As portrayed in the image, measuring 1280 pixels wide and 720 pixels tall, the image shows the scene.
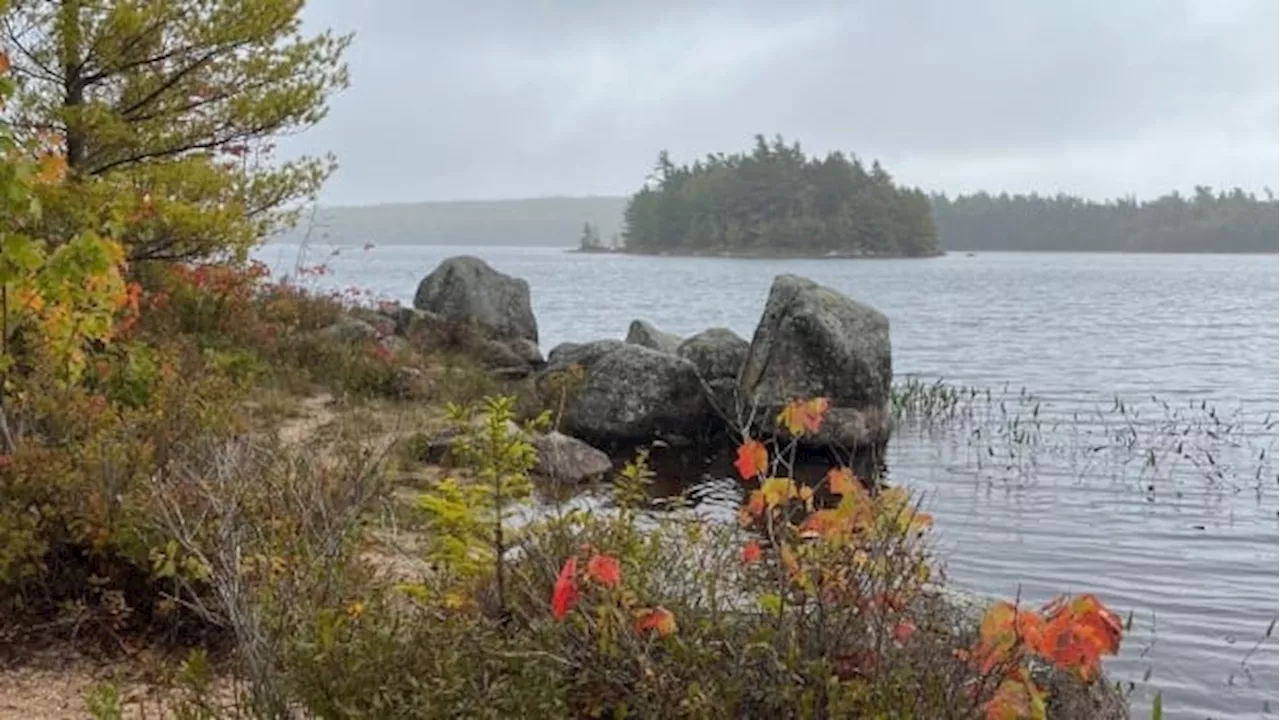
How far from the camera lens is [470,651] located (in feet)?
10.8

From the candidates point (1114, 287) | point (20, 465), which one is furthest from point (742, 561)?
point (1114, 287)

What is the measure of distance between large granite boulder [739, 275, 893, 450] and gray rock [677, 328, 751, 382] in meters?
0.99

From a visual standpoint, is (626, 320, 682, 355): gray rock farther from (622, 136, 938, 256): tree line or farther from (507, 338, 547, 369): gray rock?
(622, 136, 938, 256): tree line

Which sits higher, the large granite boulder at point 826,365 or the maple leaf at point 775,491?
the maple leaf at point 775,491

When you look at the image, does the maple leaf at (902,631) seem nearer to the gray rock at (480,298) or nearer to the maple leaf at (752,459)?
the maple leaf at (752,459)

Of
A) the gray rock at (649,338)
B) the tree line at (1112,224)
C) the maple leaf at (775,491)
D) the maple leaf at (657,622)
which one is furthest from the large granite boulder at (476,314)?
the tree line at (1112,224)

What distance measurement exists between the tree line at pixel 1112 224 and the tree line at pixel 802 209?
1250 inches

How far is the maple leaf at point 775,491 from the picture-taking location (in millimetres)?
3318

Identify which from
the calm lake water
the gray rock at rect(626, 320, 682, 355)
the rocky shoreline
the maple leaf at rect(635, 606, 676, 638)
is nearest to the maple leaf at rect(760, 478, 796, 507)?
the maple leaf at rect(635, 606, 676, 638)

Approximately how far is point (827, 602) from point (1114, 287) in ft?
198

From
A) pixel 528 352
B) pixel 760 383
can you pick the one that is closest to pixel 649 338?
pixel 528 352

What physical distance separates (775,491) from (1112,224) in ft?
463

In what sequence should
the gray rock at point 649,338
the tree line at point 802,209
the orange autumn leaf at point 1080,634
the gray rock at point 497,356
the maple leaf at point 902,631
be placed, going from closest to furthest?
the orange autumn leaf at point 1080,634
the maple leaf at point 902,631
the gray rock at point 649,338
the gray rock at point 497,356
the tree line at point 802,209

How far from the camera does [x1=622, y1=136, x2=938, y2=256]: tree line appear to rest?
100m
